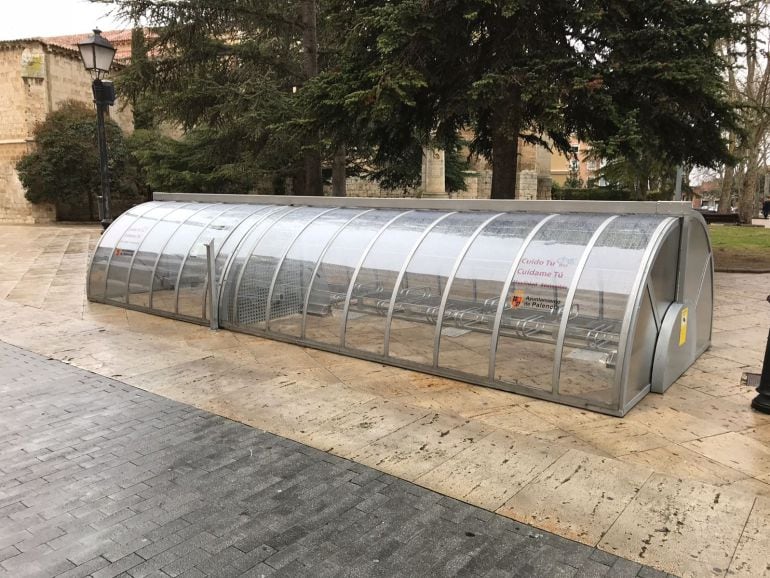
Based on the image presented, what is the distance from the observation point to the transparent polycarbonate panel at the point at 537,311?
6492mm

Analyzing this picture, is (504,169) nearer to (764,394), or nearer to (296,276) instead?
(296,276)

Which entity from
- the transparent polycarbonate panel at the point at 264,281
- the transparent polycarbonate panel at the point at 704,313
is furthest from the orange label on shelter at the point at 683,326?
the transparent polycarbonate panel at the point at 264,281

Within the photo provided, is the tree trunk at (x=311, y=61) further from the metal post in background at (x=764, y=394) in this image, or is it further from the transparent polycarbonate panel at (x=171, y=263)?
the metal post in background at (x=764, y=394)

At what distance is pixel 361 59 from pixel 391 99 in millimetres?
1707

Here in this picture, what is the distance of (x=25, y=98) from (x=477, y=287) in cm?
3430

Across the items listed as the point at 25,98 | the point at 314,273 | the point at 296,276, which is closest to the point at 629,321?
the point at 314,273

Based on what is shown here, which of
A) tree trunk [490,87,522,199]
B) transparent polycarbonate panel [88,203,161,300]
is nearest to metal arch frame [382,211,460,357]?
tree trunk [490,87,522,199]

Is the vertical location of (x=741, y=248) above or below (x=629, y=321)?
below

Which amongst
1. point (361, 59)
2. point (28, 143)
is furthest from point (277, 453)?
point (28, 143)

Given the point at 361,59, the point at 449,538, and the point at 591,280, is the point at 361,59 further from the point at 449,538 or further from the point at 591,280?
the point at 449,538

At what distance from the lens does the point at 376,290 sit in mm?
8008

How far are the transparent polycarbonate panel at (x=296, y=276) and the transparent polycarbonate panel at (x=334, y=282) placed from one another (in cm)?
18

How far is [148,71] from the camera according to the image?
54.2 feet

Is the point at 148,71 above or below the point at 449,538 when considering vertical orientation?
above
